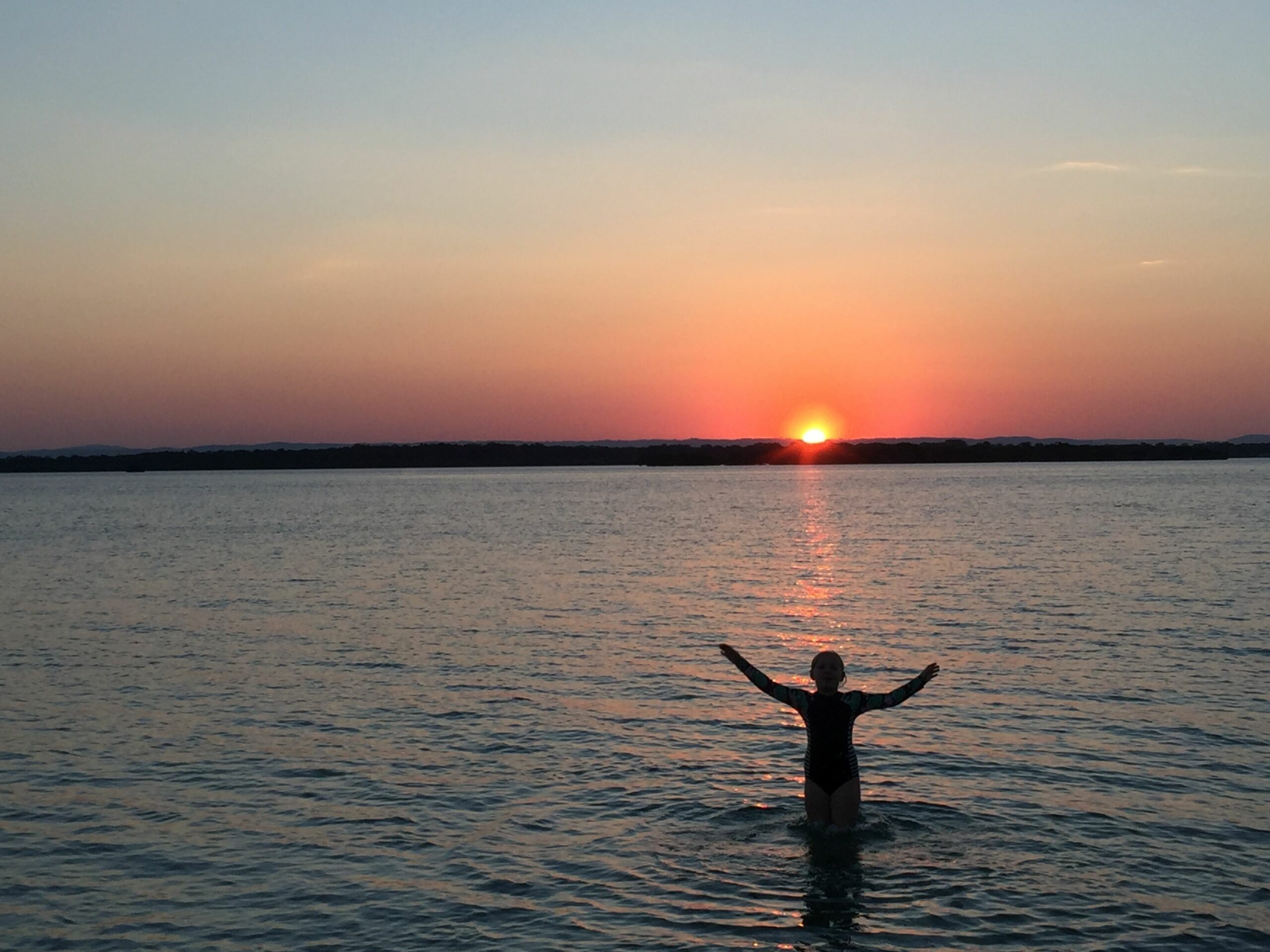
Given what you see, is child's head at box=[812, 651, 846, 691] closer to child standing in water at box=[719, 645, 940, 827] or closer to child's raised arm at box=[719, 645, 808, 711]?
child standing in water at box=[719, 645, 940, 827]

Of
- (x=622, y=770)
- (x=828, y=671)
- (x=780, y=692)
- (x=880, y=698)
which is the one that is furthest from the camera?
(x=622, y=770)

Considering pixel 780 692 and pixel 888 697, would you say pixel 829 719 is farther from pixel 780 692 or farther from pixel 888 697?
pixel 888 697

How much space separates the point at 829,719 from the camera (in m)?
15.3

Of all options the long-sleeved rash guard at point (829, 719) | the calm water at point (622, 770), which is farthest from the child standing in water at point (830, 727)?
the calm water at point (622, 770)

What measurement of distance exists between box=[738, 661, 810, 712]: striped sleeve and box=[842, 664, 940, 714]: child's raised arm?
53 cm

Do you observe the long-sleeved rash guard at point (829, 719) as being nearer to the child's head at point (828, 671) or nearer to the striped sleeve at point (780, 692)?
the striped sleeve at point (780, 692)

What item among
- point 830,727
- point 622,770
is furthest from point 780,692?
point 622,770

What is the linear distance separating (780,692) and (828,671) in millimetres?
694

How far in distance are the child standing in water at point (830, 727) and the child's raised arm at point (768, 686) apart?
11 millimetres

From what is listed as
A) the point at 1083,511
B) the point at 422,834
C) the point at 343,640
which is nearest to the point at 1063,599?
the point at 343,640

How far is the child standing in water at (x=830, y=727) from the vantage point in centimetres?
1499

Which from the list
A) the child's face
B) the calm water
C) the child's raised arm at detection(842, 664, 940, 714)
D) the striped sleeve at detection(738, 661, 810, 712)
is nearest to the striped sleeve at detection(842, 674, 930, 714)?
the child's raised arm at detection(842, 664, 940, 714)

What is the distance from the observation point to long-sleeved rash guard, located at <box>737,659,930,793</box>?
15008 mm

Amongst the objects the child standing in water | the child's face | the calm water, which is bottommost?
the calm water
